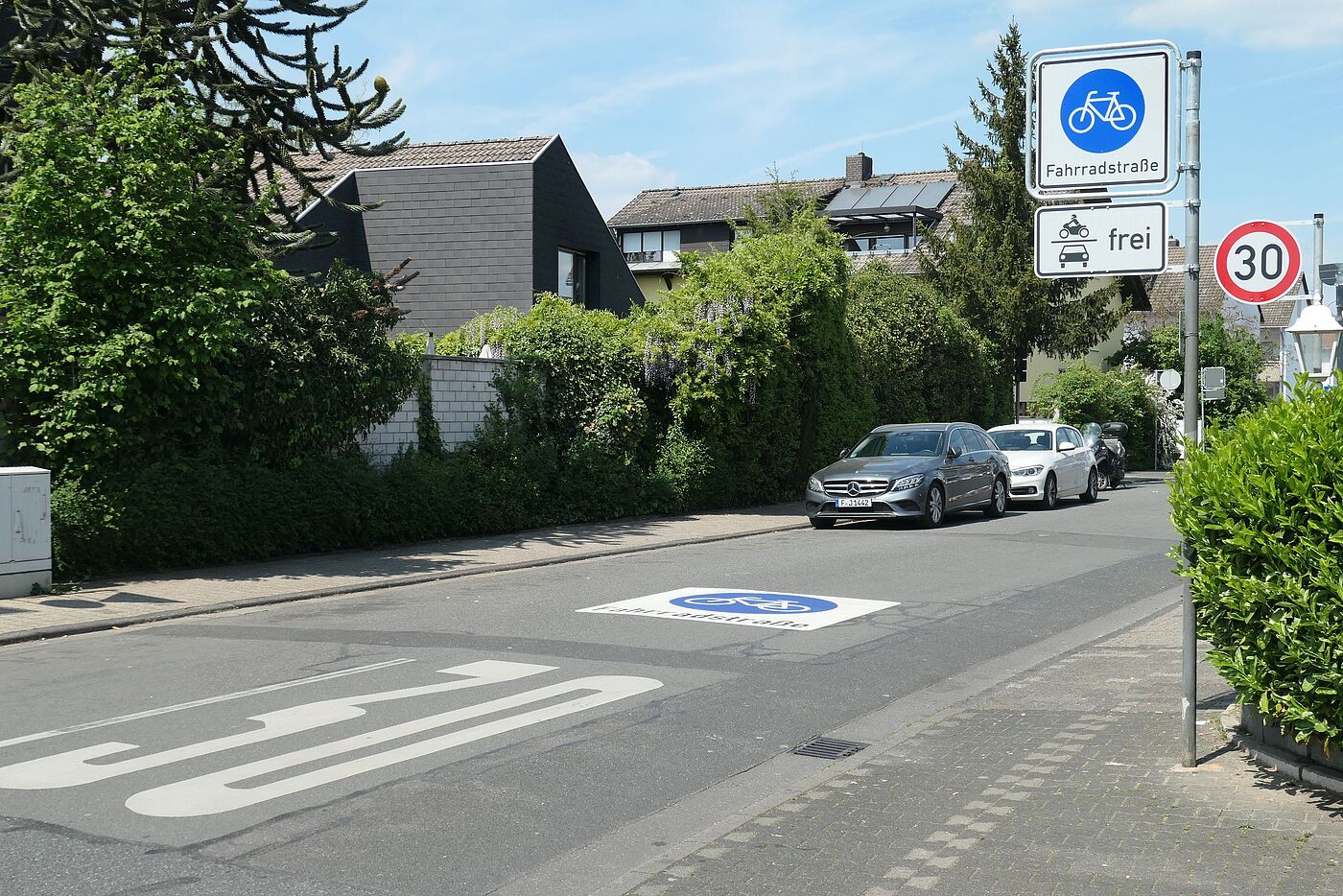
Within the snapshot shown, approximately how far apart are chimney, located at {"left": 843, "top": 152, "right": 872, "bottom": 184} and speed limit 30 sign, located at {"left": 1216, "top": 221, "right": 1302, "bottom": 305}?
53.9 m

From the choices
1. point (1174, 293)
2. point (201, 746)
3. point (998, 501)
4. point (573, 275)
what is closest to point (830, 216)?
point (1174, 293)

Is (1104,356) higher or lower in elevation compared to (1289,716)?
higher

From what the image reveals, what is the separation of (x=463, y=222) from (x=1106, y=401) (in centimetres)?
2009

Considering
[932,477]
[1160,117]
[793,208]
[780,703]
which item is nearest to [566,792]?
[780,703]

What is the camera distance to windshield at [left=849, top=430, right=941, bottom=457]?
20.8 m

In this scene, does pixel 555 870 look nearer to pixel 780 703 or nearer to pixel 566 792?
pixel 566 792

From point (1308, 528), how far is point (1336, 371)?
74 cm

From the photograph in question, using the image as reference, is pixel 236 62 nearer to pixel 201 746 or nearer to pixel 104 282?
pixel 104 282

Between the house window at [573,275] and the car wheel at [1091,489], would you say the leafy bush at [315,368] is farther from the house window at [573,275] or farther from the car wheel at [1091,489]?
the house window at [573,275]

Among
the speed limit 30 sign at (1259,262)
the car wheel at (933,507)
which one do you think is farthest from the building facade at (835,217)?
the speed limit 30 sign at (1259,262)

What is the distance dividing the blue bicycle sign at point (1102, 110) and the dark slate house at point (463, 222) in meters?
26.5

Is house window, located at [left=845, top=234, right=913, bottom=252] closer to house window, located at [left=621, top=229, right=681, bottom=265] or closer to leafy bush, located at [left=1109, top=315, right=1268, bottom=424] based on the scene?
house window, located at [left=621, top=229, right=681, bottom=265]

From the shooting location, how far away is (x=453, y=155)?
112 feet

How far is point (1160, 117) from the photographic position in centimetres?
618
